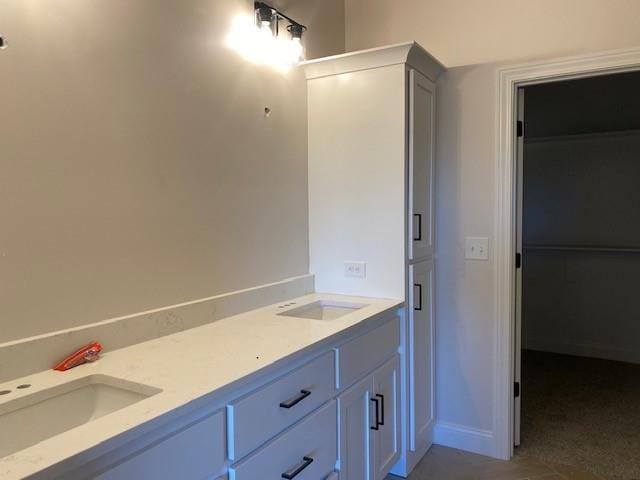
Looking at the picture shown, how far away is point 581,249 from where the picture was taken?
172 inches

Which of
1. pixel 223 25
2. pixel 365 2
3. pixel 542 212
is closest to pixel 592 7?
pixel 365 2

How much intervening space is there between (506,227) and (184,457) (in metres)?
1.98

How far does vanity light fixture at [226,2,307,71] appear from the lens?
6.80ft

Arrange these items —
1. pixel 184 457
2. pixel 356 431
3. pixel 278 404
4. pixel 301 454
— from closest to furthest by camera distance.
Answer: pixel 184 457 → pixel 278 404 → pixel 301 454 → pixel 356 431

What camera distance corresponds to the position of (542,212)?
4.65 m

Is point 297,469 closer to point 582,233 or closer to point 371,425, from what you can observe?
point 371,425

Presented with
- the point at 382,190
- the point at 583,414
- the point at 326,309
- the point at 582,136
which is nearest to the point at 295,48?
the point at 382,190

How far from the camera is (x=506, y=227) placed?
8.22 feet

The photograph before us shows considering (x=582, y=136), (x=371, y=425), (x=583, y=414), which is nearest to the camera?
(x=371, y=425)

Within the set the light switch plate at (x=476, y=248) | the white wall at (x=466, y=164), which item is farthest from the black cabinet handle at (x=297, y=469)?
the light switch plate at (x=476, y=248)

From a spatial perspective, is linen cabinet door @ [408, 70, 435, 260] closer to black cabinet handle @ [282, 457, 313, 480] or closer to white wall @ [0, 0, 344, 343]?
white wall @ [0, 0, 344, 343]

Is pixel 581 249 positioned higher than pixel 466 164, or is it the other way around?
pixel 466 164

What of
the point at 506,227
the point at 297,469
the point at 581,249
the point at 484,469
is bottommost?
the point at 484,469

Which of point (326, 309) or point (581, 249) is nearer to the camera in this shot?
point (326, 309)
